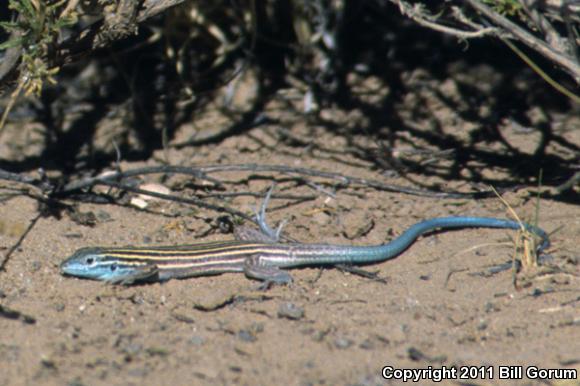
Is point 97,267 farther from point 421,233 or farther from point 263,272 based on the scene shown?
point 421,233

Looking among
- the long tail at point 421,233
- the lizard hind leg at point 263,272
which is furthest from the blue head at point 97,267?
the long tail at point 421,233

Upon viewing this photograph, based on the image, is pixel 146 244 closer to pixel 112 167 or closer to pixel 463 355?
pixel 112 167

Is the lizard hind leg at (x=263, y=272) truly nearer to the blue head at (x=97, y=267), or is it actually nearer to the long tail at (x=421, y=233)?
the long tail at (x=421, y=233)

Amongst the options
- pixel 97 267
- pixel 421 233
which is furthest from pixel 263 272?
pixel 421 233

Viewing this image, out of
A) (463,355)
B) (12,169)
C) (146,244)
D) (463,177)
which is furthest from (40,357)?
(463,177)

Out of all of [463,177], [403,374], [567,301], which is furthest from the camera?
[463,177]

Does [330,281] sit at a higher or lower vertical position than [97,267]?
lower
